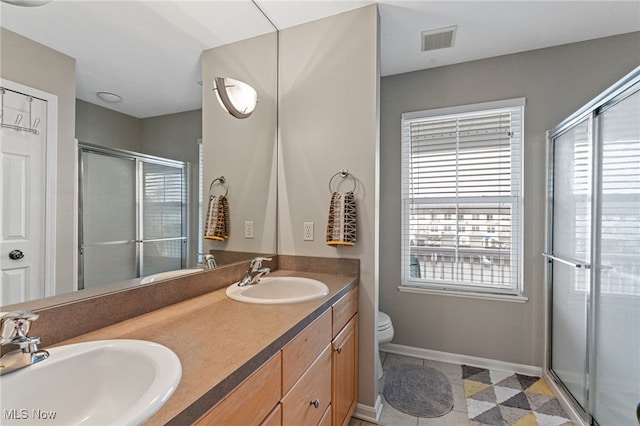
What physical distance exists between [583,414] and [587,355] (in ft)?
1.09

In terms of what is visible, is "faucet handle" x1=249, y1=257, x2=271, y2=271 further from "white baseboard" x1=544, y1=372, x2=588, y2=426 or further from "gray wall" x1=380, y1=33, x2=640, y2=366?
"white baseboard" x1=544, y1=372, x2=588, y2=426

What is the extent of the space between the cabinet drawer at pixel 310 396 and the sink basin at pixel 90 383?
1.47ft

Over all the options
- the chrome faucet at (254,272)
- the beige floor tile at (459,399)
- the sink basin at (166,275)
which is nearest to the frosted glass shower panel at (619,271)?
the beige floor tile at (459,399)

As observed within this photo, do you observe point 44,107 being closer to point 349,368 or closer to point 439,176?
point 349,368

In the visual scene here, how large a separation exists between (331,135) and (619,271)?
167 cm

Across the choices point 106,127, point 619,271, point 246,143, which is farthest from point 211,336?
point 619,271

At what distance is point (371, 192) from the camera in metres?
1.83

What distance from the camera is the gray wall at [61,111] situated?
2.53 feet

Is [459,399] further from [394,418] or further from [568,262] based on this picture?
[568,262]

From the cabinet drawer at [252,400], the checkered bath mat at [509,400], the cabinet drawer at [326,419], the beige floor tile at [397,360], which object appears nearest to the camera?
the cabinet drawer at [252,400]

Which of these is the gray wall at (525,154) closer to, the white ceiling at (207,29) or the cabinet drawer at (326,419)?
the white ceiling at (207,29)

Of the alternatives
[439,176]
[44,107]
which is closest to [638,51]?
[439,176]

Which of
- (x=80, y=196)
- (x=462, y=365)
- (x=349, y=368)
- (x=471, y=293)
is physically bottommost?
(x=462, y=365)

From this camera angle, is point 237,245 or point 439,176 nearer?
point 237,245
